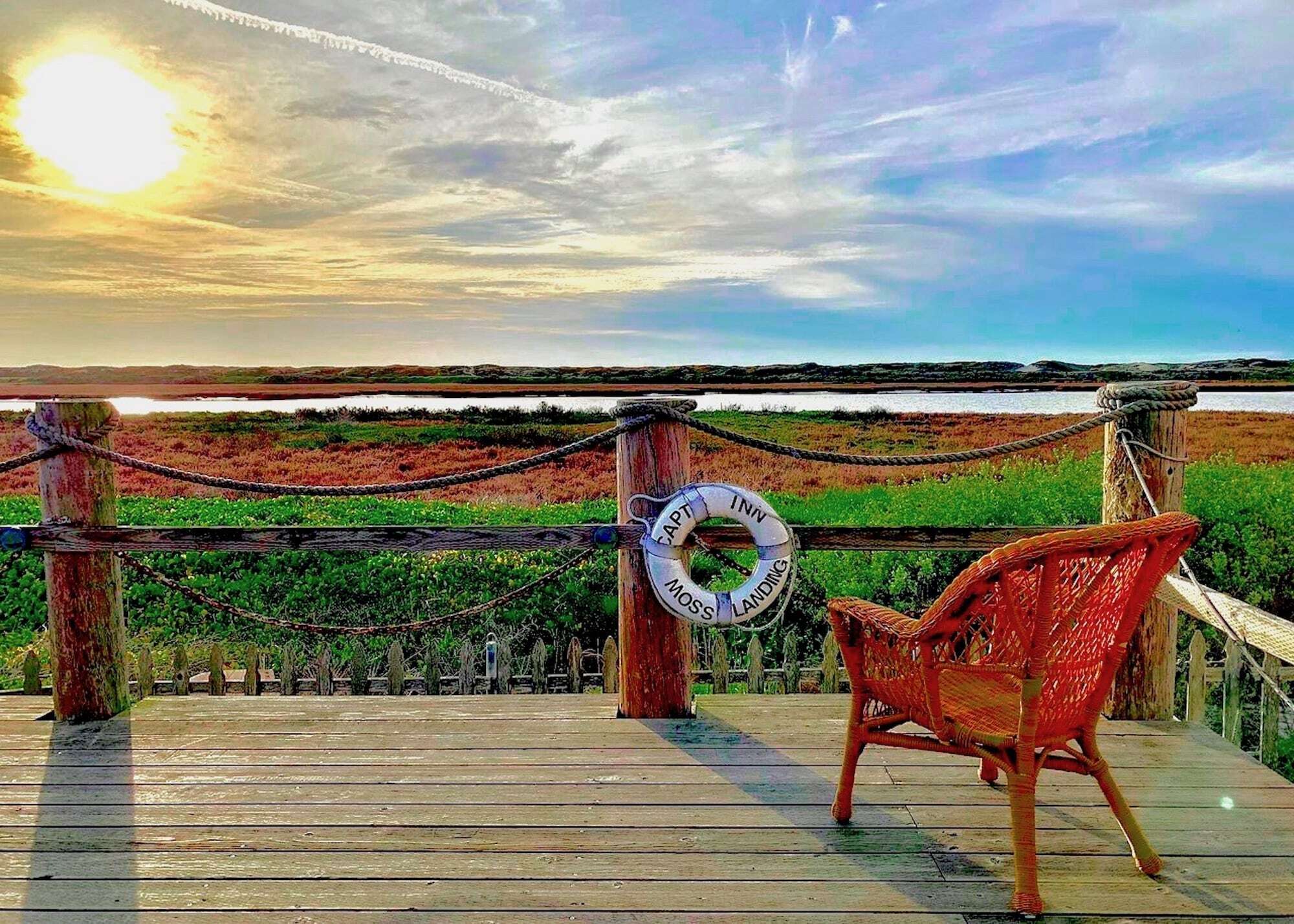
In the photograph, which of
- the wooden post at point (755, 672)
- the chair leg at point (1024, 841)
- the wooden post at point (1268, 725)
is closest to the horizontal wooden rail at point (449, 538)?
the wooden post at point (755, 672)

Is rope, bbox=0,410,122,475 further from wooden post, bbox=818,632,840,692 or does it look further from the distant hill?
wooden post, bbox=818,632,840,692

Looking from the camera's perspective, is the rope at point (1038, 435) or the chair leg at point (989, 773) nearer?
the chair leg at point (989, 773)

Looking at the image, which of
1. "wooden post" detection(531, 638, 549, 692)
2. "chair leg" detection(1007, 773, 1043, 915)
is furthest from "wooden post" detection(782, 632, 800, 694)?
"chair leg" detection(1007, 773, 1043, 915)

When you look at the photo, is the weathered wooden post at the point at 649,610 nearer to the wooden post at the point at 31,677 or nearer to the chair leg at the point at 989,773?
the chair leg at the point at 989,773

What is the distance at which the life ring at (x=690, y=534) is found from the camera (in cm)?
307

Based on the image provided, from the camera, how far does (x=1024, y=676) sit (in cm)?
213

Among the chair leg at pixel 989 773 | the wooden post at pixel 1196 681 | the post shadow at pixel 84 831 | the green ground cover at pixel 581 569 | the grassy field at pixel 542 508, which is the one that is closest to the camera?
the post shadow at pixel 84 831

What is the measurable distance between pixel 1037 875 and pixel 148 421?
9303mm

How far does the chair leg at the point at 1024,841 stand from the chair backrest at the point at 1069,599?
0.14 m

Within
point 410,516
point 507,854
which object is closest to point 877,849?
point 507,854

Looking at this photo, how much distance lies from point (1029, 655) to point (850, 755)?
0.59 meters

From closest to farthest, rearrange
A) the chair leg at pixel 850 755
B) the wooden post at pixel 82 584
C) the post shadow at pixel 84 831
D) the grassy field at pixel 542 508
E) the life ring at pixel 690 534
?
the post shadow at pixel 84 831
the chair leg at pixel 850 755
the life ring at pixel 690 534
the wooden post at pixel 82 584
the grassy field at pixel 542 508

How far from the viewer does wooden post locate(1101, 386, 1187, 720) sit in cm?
316

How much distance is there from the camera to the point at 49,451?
328cm
